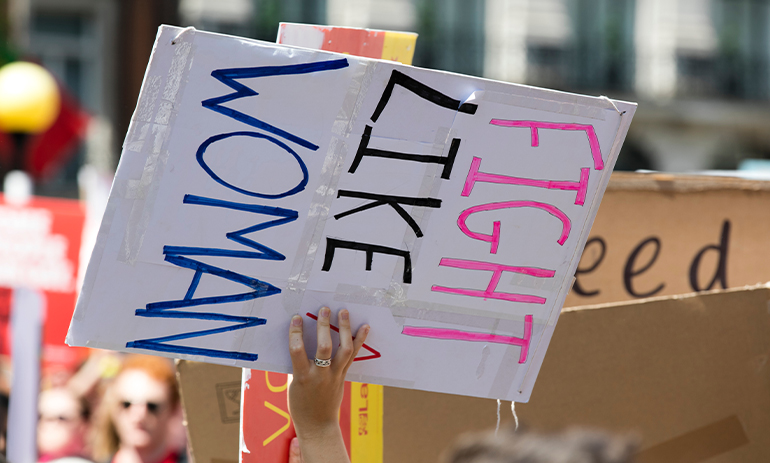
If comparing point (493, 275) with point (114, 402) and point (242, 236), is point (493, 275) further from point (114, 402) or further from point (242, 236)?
point (114, 402)

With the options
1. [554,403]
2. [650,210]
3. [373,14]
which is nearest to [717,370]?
[554,403]

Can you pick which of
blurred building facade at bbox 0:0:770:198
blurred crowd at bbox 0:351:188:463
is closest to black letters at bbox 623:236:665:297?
blurred crowd at bbox 0:351:188:463

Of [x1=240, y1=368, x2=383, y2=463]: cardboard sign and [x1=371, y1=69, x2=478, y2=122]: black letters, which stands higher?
[x1=371, y1=69, x2=478, y2=122]: black letters

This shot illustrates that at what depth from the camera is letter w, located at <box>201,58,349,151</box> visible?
3.74ft

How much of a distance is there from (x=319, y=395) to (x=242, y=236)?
26 centimetres

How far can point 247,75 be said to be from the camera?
1.14 m

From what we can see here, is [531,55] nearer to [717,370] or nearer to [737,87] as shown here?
[737,87]

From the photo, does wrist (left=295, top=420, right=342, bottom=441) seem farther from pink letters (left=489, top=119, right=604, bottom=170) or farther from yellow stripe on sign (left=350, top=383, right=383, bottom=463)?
pink letters (left=489, top=119, right=604, bottom=170)

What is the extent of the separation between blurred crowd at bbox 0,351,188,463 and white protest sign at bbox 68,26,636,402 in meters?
1.34

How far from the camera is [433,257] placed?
1.25 meters

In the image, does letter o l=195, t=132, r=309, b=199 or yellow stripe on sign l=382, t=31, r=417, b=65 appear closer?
letter o l=195, t=132, r=309, b=199

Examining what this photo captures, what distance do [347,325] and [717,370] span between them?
0.75 metres

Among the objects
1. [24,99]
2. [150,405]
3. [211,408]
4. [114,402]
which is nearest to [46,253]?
[114,402]

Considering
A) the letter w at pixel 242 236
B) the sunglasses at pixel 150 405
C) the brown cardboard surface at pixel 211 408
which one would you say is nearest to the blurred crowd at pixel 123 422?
the sunglasses at pixel 150 405
